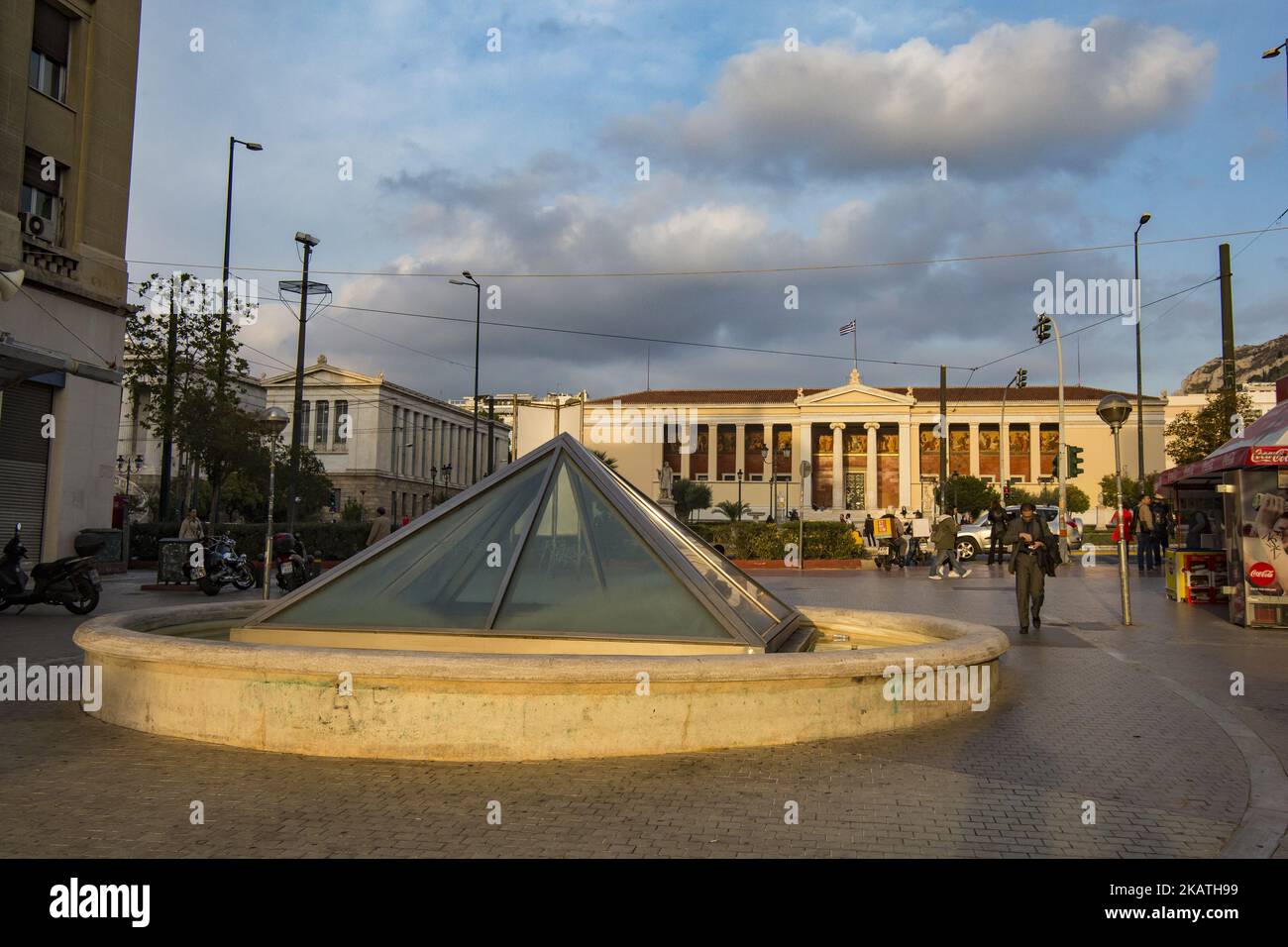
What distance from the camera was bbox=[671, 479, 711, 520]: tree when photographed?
58.2 metres

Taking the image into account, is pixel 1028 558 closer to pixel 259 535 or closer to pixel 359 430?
pixel 259 535

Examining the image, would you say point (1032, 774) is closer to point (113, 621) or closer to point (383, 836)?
point (383, 836)

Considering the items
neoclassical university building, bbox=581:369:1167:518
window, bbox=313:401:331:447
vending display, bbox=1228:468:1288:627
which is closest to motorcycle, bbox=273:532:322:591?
vending display, bbox=1228:468:1288:627

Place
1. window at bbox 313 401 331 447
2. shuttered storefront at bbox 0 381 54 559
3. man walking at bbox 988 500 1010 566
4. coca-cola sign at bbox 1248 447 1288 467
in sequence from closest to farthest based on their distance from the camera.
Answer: coca-cola sign at bbox 1248 447 1288 467
shuttered storefront at bbox 0 381 54 559
man walking at bbox 988 500 1010 566
window at bbox 313 401 331 447

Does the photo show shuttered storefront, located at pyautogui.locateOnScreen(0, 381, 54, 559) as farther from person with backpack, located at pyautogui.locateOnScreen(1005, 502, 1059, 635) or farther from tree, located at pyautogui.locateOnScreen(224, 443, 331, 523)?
tree, located at pyautogui.locateOnScreen(224, 443, 331, 523)

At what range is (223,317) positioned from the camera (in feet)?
101

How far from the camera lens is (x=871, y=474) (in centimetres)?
9712

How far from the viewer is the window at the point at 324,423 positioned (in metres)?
101

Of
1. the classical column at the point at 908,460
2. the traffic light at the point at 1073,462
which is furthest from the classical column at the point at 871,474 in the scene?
the traffic light at the point at 1073,462

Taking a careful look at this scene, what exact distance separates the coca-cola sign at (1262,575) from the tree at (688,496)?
42.3 meters

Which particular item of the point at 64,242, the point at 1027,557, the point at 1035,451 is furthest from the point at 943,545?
the point at 1035,451

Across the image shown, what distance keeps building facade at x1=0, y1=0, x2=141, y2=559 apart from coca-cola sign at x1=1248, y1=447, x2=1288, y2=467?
863 inches

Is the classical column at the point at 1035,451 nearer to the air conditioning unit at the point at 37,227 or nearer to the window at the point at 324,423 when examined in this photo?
the window at the point at 324,423
